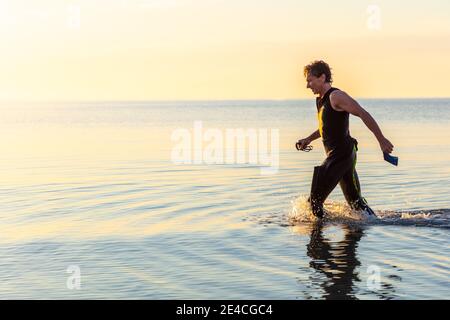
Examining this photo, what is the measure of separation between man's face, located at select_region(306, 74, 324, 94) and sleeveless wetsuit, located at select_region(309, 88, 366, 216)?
0.17m

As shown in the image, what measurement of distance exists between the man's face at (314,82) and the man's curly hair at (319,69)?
0.05 metres

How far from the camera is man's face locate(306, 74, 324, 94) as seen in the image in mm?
12156

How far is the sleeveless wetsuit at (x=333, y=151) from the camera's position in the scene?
481 inches

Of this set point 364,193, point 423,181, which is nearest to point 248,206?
point 364,193

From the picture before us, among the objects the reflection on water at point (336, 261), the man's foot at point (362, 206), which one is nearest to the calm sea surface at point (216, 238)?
the reflection on water at point (336, 261)

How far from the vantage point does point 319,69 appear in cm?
1212

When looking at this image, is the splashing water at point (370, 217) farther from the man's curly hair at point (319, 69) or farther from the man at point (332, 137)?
the man's curly hair at point (319, 69)

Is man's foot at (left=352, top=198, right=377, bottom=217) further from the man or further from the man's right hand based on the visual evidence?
the man's right hand
